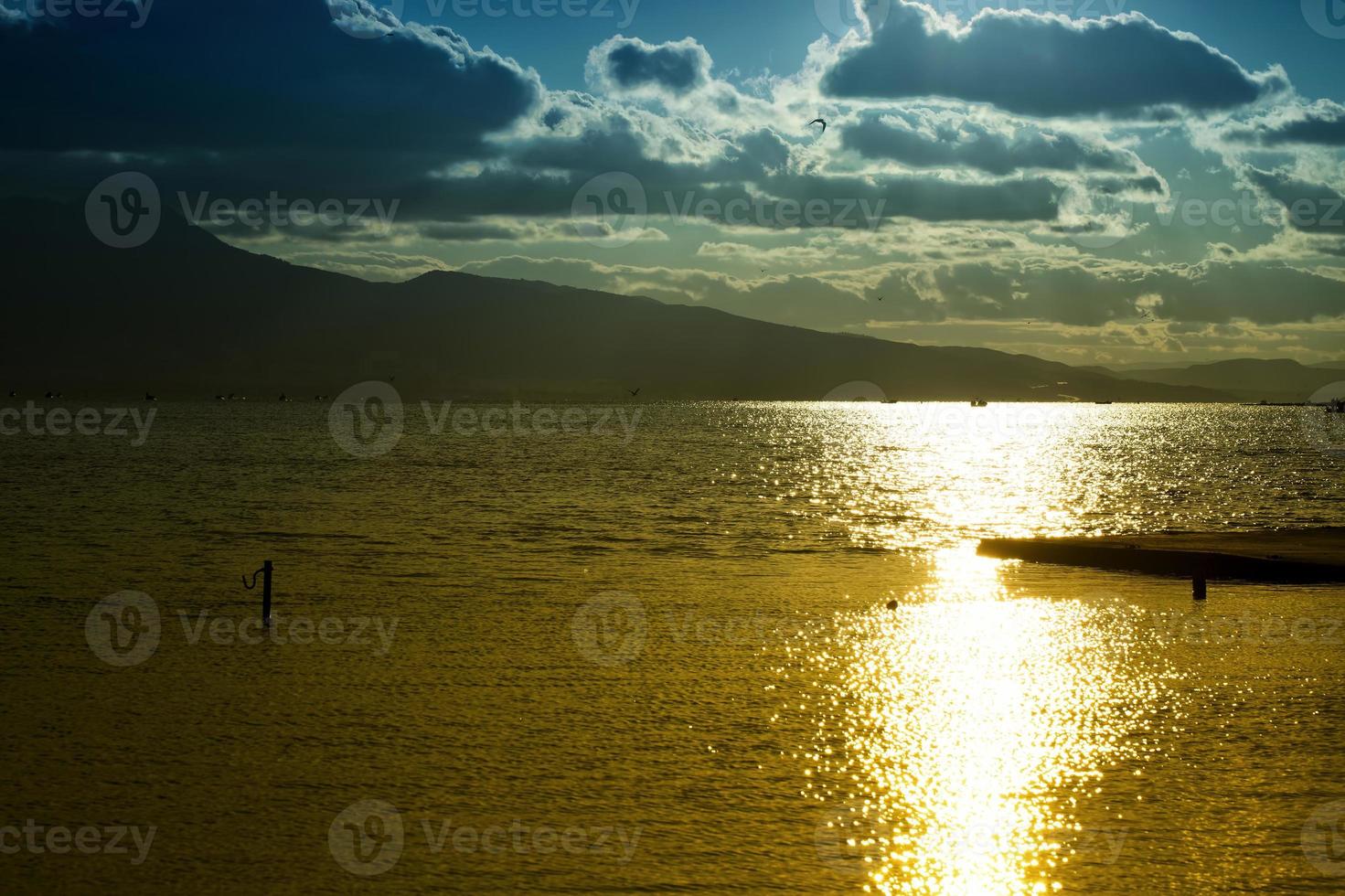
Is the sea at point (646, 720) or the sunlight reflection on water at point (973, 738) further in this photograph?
the sunlight reflection on water at point (973, 738)

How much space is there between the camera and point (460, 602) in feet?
120

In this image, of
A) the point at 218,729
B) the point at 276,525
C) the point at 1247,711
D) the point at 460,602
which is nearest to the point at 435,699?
the point at 218,729

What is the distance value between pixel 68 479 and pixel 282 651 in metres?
66.2

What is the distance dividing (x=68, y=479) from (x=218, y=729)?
72885 mm

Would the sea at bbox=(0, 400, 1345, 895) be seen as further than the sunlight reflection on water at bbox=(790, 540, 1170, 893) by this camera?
No

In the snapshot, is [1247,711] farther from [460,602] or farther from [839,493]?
[839,493]

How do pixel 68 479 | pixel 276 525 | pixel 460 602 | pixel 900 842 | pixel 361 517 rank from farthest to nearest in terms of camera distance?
1. pixel 68 479
2. pixel 361 517
3. pixel 276 525
4. pixel 460 602
5. pixel 900 842

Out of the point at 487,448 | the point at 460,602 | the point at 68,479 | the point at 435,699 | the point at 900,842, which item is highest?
the point at 487,448

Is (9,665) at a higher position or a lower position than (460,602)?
lower

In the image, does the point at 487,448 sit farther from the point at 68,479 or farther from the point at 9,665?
the point at 9,665

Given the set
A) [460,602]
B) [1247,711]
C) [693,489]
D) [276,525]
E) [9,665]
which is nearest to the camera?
[1247,711]

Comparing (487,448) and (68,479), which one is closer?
(68,479)

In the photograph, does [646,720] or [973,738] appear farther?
[646,720]

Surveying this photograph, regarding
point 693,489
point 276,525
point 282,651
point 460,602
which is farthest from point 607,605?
point 693,489
